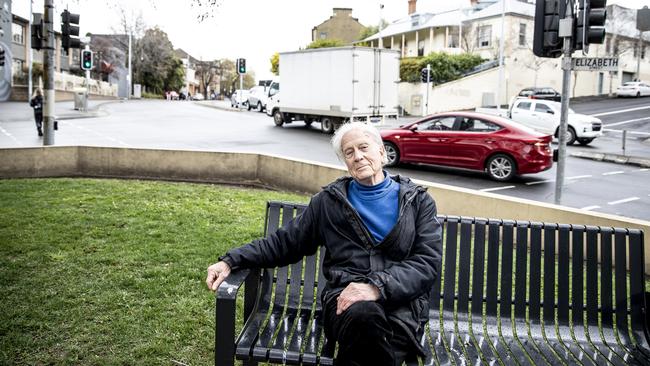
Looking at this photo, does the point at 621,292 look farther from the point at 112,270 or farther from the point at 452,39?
the point at 452,39

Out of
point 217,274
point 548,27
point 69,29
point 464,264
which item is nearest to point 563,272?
point 464,264

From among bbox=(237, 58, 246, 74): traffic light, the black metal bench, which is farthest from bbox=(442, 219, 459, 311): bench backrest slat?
bbox=(237, 58, 246, 74): traffic light

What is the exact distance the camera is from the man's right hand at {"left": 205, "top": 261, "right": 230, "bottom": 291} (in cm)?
312

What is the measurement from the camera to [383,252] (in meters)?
3.14

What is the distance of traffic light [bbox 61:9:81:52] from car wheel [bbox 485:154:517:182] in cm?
1069

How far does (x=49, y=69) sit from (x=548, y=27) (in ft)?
35.9

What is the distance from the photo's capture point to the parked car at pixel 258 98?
42.2m

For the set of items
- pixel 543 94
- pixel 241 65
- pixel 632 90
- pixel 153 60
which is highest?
pixel 153 60

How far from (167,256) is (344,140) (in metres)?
3.29

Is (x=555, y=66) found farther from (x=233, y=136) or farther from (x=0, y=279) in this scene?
(x=0, y=279)

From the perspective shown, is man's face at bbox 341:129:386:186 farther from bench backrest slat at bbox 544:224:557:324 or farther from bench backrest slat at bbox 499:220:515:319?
bench backrest slat at bbox 544:224:557:324

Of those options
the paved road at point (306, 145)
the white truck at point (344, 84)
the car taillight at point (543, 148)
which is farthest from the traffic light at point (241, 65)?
the car taillight at point (543, 148)

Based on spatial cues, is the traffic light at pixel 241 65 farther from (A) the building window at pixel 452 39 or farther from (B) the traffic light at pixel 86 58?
(A) the building window at pixel 452 39

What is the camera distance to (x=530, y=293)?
3.67 meters
